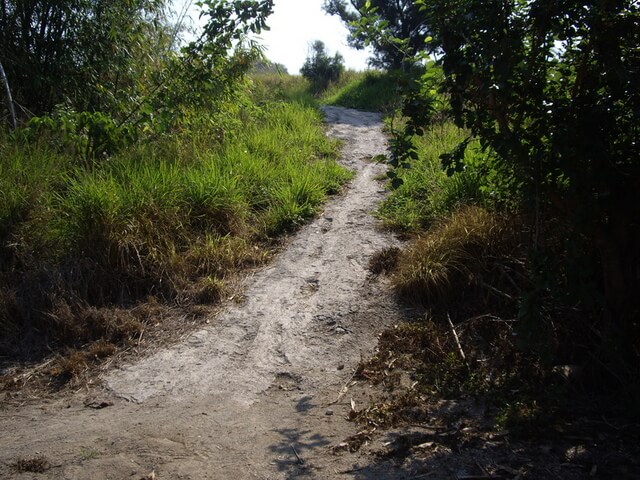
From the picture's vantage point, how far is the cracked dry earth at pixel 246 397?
9.40 ft

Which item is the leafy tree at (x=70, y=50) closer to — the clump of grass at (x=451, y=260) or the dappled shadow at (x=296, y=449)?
the clump of grass at (x=451, y=260)

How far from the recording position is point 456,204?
16.9 ft

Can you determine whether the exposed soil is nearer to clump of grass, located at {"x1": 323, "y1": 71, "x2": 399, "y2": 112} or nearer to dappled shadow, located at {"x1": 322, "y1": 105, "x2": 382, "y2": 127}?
dappled shadow, located at {"x1": 322, "y1": 105, "x2": 382, "y2": 127}

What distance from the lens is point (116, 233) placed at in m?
4.73

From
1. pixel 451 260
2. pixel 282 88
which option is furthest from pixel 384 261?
pixel 282 88

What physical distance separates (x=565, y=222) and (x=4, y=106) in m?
6.11

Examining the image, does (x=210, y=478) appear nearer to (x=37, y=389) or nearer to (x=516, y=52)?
(x=37, y=389)

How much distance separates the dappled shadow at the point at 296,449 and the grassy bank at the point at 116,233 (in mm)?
1743

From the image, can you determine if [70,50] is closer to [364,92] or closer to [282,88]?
[282,88]

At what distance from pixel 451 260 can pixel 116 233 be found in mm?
2800

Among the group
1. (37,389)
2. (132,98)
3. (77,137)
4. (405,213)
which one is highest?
(132,98)

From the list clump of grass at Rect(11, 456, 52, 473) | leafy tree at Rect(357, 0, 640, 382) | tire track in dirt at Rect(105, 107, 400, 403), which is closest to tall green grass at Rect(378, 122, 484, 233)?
tire track in dirt at Rect(105, 107, 400, 403)

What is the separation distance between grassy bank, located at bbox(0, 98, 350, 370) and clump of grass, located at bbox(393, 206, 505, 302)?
1.52 metres

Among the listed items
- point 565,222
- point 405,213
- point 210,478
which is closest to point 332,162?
point 405,213
